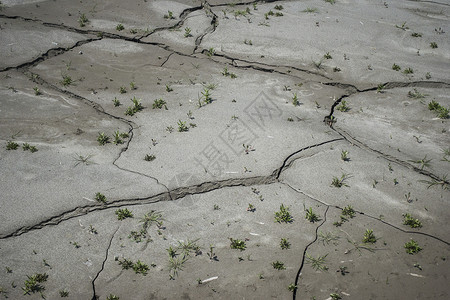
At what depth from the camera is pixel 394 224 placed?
132 inches

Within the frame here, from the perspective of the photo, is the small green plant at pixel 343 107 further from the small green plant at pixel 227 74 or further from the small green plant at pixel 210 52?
the small green plant at pixel 210 52

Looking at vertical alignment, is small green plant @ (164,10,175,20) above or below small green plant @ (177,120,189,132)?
above

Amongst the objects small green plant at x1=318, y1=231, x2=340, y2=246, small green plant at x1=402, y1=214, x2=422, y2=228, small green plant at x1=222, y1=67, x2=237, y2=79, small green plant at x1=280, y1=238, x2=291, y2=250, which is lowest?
small green plant at x1=280, y1=238, x2=291, y2=250

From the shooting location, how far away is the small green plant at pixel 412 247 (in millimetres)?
3100

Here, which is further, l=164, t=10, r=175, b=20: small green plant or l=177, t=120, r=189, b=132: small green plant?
l=164, t=10, r=175, b=20: small green plant

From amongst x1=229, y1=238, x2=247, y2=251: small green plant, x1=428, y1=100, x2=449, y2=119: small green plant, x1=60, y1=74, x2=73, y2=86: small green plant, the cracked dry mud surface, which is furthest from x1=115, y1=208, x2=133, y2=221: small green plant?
x1=428, y1=100, x2=449, y2=119: small green plant

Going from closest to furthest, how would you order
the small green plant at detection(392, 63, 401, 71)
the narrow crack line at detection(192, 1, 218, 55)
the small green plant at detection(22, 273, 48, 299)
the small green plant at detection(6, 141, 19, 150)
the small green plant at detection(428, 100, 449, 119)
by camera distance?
the small green plant at detection(22, 273, 48, 299) < the small green plant at detection(6, 141, 19, 150) < the small green plant at detection(428, 100, 449, 119) < the small green plant at detection(392, 63, 401, 71) < the narrow crack line at detection(192, 1, 218, 55)

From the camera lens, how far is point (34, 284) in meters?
2.80

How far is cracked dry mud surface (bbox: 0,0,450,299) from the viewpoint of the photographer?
2.96 meters

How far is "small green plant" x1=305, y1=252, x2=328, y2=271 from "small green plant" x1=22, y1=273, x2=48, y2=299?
1.93m

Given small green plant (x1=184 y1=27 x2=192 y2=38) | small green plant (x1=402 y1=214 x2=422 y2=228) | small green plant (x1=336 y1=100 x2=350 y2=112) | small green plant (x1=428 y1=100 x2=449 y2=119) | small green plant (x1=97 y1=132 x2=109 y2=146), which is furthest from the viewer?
small green plant (x1=184 y1=27 x2=192 y2=38)

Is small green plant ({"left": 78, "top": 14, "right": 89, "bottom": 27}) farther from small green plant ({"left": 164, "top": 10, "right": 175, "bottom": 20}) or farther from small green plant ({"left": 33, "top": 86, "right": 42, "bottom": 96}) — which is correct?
small green plant ({"left": 33, "top": 86, "right": 42, "bottom": 96})

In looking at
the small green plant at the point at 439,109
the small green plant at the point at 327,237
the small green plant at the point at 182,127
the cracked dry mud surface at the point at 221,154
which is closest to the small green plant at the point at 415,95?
the cracked dry mud surface at the point at 221,154

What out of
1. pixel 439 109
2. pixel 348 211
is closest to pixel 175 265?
pixel 348 211
